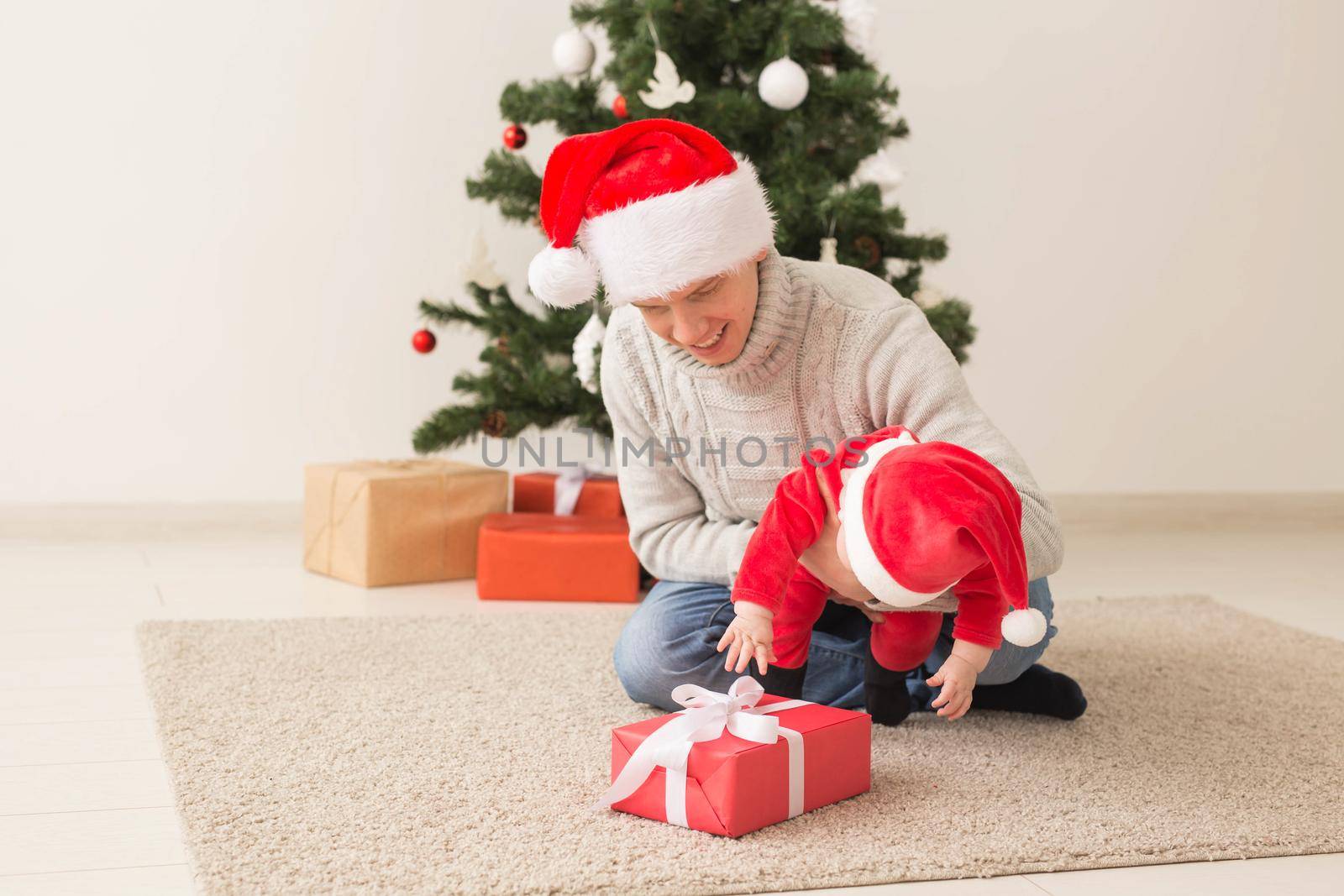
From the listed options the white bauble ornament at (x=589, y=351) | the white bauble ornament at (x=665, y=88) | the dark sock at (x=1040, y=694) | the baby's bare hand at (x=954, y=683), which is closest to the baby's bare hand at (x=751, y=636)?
the baby's bare hand at (x=954, y=683)

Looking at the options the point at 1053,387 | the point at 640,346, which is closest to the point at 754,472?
the point at 640,346

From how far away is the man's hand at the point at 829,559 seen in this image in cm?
114

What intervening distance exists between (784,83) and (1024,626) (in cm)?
128

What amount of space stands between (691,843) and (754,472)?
470 mm

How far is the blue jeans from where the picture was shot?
147cm

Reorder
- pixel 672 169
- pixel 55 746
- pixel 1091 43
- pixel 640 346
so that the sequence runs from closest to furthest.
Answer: pixel 672 169 < pixel 55 746 < pixel 640 346 < pixel 1091 43

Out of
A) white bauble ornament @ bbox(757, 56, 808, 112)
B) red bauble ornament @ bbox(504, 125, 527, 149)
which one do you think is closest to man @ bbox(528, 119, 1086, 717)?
white bauble ornament @ bbox(757, 56, 808, 112)

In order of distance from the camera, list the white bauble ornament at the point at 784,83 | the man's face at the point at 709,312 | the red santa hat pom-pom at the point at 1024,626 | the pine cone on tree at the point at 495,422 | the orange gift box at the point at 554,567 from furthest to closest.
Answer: the pine cone on tree at the point at 495,422 → the orange gift box at the point at 554,567 → the white bauble ornament at the point at 784,83 → the man's face at the point at 709,312 → the red santa hat pom-pom at the point at 1024,626

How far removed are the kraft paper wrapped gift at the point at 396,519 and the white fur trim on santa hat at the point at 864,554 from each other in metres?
1.38

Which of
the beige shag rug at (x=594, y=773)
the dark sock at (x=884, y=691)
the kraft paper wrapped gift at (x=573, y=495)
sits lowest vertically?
the beige shag rug at (x=594, y=773)

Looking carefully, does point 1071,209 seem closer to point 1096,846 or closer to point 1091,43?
point 1091,43

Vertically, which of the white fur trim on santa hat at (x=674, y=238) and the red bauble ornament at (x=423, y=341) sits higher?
the white fur trim on santa hat at (x=674, y=238)

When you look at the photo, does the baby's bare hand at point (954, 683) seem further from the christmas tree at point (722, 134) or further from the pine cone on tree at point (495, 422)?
the pine cone on tree at point (495, 422)

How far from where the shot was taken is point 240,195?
9.08ft
